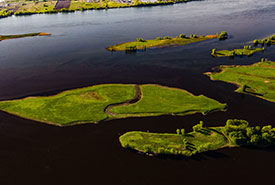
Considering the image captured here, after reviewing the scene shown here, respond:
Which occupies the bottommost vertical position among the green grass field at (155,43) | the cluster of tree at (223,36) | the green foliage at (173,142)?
the green foliage at (173,142)

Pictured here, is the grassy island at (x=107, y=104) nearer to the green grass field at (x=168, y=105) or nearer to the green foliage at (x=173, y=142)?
the green grass field at (x=168, y=105)

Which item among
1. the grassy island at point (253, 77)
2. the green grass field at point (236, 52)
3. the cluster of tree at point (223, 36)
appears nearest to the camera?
the grassy island at point (253, 77)

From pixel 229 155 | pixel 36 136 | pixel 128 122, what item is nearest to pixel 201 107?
pixel 229 155

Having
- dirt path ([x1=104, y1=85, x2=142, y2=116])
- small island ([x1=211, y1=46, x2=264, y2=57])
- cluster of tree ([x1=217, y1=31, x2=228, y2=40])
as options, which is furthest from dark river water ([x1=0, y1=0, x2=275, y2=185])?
cluster of tree ([x1=217, y1=31, x2=228, y2=40])

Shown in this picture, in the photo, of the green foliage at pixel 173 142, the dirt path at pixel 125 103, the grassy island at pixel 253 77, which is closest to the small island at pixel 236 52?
the grassy island at pixel 253 77

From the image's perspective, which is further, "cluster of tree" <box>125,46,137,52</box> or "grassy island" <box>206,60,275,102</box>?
"cluster of tree" <box>125,46,137,52</box>

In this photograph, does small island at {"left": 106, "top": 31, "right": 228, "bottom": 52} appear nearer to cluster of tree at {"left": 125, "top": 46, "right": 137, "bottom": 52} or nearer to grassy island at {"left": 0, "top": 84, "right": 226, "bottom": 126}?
cluster of tree at {"left": 125, "top": 46, "right": 137, "bottom": 52}

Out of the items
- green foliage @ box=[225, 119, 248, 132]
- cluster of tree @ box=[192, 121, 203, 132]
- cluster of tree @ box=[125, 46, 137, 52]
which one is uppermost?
cluster of tree @ box=[125, 46, 137, 52]

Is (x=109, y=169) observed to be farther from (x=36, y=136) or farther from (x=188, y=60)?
(x=188, y=60)
